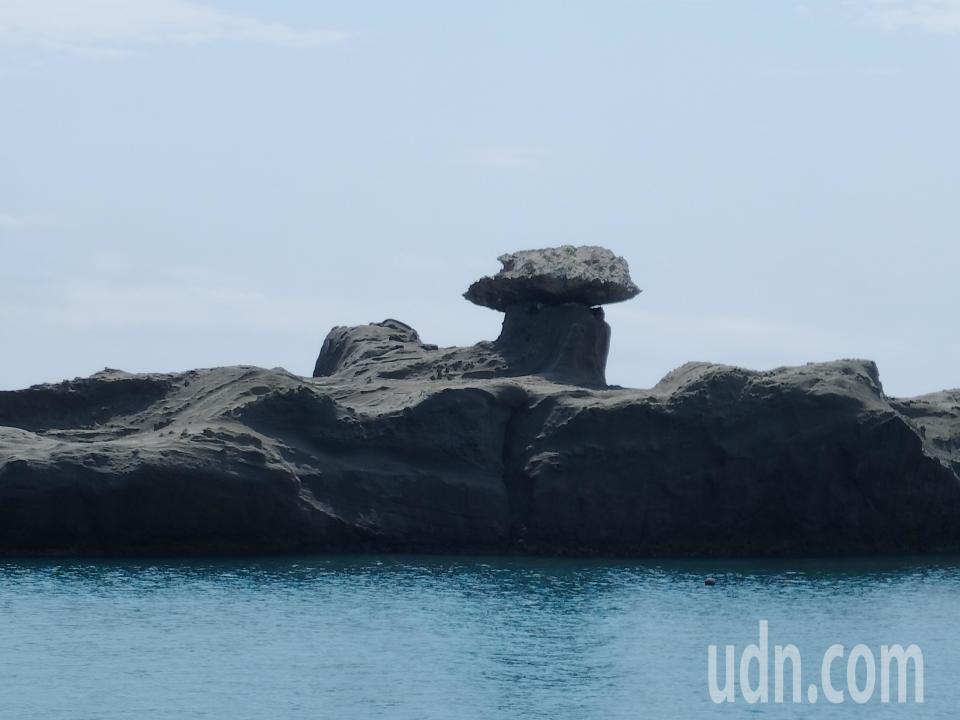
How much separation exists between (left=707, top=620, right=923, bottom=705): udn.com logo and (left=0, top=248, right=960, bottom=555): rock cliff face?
42.0 feet

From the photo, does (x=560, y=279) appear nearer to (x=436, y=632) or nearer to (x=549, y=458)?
(x=549, y=458)

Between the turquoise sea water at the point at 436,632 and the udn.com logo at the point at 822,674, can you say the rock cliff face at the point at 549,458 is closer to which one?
the turquoise sea water at the point at 436,632

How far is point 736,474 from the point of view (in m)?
50.9

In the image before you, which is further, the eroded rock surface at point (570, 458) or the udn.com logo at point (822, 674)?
the eroded rock surface at point (570, 458)

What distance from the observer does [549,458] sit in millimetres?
50906

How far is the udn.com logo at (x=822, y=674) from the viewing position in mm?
32531

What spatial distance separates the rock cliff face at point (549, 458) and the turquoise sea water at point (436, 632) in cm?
118

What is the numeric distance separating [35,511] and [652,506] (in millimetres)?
16823

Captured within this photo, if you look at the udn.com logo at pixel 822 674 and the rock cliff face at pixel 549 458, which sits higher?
the rock cliff face at pixel 549 458

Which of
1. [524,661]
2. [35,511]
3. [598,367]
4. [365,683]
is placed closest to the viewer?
[365,683]

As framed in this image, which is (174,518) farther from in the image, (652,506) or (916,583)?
(916,583)

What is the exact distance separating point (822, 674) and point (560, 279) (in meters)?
22.9

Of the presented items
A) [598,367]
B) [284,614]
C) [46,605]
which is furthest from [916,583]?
[46,605]

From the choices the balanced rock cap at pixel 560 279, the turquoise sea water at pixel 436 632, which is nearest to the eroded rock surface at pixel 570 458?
the turquoise sea water at pixel 436 632
